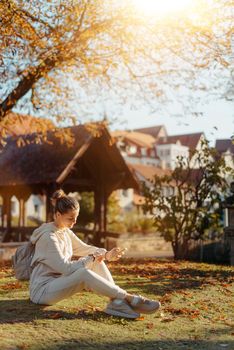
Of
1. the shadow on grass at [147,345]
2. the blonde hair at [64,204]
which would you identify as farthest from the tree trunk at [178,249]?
the shadow on grass at [147,345]

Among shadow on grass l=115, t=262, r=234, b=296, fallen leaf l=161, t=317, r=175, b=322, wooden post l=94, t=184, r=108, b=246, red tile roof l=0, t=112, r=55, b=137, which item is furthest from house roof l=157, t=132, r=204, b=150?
fallen leaf l=161, t=317, r=175, b=322

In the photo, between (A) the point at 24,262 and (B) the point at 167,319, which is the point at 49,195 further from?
(B) the point at 167,319

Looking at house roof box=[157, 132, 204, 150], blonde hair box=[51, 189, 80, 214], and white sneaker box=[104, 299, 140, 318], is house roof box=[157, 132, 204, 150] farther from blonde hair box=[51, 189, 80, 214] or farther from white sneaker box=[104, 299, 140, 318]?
white sneaker box=[104, 299, 140, 318]

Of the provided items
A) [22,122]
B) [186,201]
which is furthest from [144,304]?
[186,201]

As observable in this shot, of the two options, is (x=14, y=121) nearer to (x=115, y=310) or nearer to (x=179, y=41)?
(x=179, y=41)

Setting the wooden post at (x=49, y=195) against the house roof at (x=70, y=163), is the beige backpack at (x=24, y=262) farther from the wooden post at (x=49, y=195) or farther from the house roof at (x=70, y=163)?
the wooden post at (x=49, y=195)

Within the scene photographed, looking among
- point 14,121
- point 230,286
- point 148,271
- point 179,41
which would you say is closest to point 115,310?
point 230,286

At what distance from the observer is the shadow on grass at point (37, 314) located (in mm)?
5828

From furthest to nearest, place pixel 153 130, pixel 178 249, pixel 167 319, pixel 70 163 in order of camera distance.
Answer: pixel 153 130 → pixel 70 163 → pixel 178 249 → pixel 167 319

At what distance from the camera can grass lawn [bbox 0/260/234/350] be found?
5.06m

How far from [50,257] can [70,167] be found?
42.2 ft

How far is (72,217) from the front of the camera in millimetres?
6051

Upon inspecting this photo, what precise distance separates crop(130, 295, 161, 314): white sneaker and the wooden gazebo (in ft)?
42.1

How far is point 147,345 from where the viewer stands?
16.6 ft
